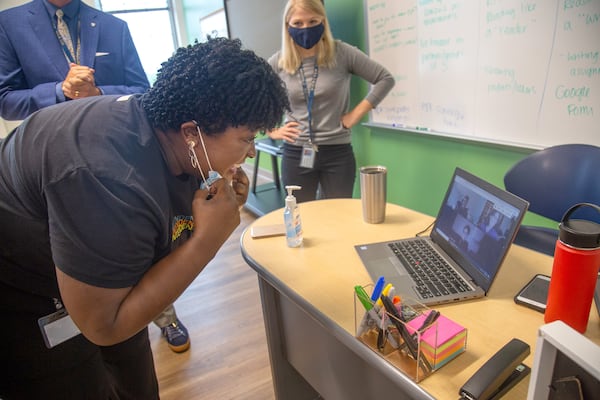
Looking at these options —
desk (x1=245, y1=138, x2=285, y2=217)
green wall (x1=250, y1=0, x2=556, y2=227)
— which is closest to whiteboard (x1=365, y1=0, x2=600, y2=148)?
green wall (x1=250, y1=0, x2=556, y2=227)

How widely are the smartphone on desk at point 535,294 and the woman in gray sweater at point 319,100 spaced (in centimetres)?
136

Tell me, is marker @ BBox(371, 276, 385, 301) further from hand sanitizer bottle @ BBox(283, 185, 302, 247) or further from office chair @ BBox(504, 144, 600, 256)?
office chair @ BBox(504, 144, 600, 256)

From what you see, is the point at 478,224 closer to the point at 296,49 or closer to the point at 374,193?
the point at 374,193

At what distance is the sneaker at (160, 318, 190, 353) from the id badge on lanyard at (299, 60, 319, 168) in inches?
42.0

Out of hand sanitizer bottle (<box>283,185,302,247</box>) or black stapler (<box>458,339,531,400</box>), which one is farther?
hand sanitizer bottle (<box>283,185,302,247</box>)

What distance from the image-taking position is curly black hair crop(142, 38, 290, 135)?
0.80 metres

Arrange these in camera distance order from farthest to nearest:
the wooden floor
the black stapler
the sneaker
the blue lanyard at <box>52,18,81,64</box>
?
the sneaker < the wooden floor < the blue lanyard at <box>52,18,81,64</box> < the black stapler

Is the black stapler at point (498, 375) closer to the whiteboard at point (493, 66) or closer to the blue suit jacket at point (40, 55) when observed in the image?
the whiteboard at point (493, 66)

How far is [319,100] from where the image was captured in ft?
7.11

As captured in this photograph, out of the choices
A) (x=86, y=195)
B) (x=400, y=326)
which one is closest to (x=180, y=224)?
(x=86, y=195)

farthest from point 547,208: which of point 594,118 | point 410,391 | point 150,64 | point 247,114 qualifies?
point 150,64

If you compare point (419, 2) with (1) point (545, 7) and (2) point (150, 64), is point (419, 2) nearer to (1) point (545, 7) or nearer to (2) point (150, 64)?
(1) point (545, 7)

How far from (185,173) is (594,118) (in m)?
1.61

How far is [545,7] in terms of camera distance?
65.1 inches
